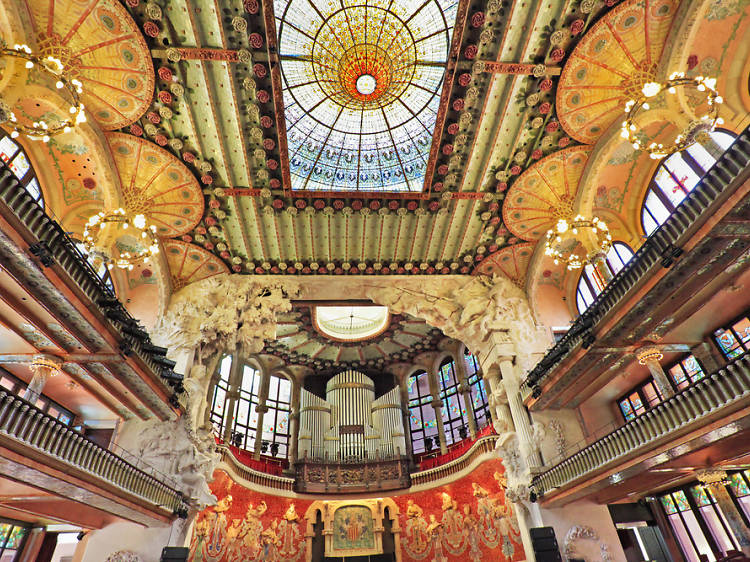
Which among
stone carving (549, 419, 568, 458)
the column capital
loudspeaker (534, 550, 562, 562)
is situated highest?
stone carving (549, 419, 568, 458)

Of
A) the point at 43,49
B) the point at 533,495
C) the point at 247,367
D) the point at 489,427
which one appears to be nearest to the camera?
the point at 43,49

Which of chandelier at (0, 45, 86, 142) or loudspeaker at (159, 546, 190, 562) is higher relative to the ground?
chandelier at (0, 45, 86, 142)

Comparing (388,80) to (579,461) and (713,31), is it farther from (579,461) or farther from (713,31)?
(579,461)

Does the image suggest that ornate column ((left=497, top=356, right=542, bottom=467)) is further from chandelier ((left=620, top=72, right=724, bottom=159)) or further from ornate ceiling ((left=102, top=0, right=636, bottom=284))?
chandelier ((left=620, top=72, right=724, bottom=159))

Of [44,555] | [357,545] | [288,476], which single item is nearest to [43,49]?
[44,555]

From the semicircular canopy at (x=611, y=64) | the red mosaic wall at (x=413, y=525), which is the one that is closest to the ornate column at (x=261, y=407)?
the red mosaic wall at (x=413, y=525)

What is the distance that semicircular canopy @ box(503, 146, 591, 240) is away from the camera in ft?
45.8

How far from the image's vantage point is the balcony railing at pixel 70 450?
8.02 metres

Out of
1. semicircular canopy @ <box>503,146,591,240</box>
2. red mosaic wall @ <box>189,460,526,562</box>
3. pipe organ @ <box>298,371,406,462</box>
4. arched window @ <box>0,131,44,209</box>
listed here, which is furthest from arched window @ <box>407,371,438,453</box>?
arched window @ <box>0,131,44,209</box>

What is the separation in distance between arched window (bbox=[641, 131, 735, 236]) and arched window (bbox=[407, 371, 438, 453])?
14.8 meters

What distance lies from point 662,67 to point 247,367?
2205 centimetres

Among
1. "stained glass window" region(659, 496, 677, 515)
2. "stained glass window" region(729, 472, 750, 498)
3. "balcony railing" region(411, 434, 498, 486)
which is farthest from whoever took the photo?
"balcony railing" region(411, 434, 498, 486)

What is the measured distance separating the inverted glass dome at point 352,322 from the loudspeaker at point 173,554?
489 inches

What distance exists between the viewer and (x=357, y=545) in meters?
19.7
